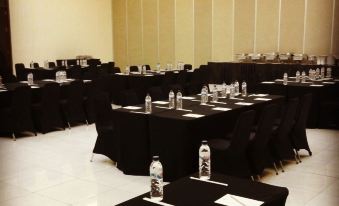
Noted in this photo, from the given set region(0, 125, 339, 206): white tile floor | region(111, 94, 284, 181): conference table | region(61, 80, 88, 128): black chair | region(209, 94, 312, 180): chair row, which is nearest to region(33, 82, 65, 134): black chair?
region(61, 80, 88, 128): black chair

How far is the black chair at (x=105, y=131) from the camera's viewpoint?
595 centimetres

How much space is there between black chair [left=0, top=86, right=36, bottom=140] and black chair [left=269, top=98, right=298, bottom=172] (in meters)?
4.37

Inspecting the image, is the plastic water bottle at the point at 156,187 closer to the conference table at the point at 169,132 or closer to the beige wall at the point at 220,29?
the conference table at the point at 169,132

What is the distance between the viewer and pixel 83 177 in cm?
546

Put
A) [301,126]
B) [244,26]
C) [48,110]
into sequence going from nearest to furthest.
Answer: [301,126] → [48,110] → [244,26]

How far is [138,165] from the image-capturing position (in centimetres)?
546

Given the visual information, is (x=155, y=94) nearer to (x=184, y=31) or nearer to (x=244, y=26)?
(x=244, y=26)

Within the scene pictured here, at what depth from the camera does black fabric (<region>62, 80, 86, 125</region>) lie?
333 inches

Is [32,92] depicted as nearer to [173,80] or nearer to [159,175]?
[173,80]

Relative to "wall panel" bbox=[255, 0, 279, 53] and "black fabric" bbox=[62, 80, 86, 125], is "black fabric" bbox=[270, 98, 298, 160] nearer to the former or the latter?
"black fabric" bbox=[62, 80, 86, 125]

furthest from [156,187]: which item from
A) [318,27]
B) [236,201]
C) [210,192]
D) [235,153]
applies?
[318,27]

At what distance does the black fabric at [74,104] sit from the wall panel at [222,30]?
7457mm

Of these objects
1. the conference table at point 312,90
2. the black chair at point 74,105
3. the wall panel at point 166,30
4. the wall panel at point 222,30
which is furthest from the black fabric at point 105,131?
the wall panel at point 166,30

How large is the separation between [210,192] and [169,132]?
224 centimetres
